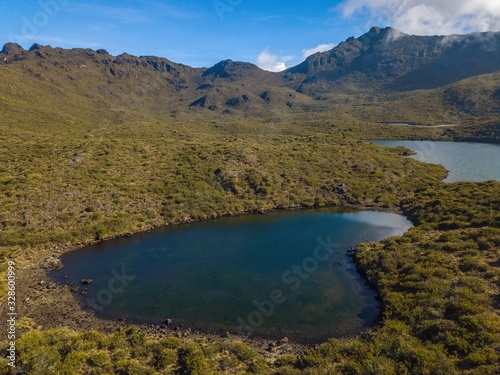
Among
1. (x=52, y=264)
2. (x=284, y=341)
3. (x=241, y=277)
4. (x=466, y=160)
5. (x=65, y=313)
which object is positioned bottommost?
(x=284, y=341)

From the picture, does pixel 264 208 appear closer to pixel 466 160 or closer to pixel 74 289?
pixel 74 289

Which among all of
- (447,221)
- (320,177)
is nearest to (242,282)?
(447,221)

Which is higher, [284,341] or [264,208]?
[264,208]

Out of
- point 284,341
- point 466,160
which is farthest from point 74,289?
point 466,160

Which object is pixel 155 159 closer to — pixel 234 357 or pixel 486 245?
pixel 234 357

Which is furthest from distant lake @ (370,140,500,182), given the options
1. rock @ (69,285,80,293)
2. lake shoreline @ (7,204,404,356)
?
rock @ (69,285,80,293)

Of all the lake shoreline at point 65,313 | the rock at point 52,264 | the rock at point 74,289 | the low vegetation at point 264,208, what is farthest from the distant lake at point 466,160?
the rock at point 52,264

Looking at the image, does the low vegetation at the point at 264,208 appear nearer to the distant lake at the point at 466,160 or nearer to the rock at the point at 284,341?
the rock at the point at 284,341
